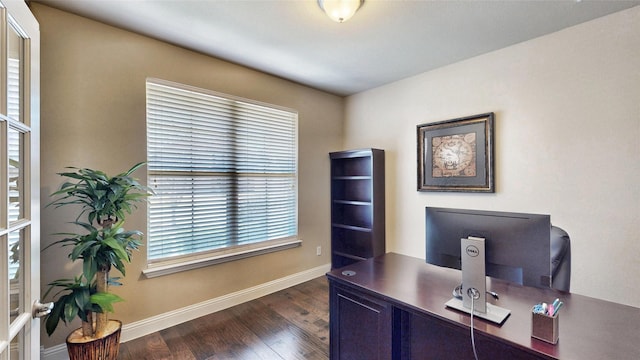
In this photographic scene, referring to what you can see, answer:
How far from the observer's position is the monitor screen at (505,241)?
1.14m

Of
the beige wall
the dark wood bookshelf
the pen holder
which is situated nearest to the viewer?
the pen holder

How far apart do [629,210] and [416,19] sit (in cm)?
222

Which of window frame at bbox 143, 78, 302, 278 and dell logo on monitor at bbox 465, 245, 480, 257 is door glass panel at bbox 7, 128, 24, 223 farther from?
dell logo on monitor at bbox 465, 245, 480, 257

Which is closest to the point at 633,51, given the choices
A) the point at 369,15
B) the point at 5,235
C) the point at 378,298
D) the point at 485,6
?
the point at 485,6

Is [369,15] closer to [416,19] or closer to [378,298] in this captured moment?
[416,19]

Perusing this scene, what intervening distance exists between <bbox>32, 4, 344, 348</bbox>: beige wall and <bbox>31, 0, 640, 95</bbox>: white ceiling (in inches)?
5.4

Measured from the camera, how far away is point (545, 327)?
102 cm

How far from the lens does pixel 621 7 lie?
6.61 ft

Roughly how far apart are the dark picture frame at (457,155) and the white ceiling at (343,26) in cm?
72

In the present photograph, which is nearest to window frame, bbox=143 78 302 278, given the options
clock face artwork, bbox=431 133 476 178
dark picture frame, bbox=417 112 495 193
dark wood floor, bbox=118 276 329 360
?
dark wood floor, bbox=118 276 329 360

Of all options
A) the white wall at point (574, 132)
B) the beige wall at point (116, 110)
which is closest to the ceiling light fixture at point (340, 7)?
the beige wall at point (116, 110)

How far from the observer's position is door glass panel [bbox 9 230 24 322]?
2.90 ft

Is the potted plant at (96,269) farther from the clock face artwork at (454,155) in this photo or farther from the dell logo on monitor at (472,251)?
the clock face artwork at (454,155)

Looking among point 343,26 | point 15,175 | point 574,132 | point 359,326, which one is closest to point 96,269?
point 15,175
